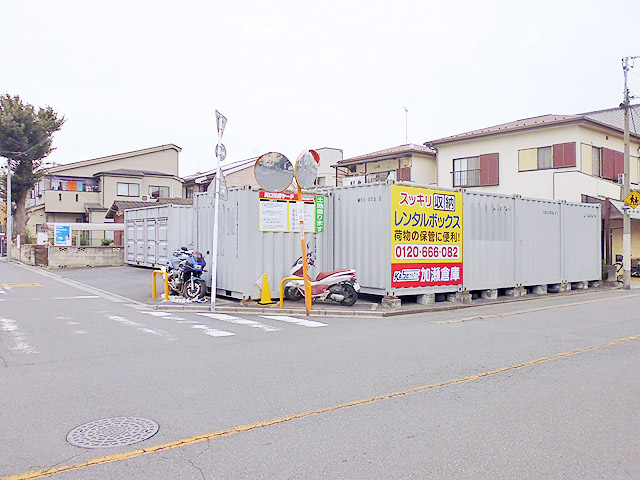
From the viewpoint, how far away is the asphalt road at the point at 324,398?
13.9 ft

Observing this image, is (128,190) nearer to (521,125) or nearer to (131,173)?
(131,173)

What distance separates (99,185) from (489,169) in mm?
33770

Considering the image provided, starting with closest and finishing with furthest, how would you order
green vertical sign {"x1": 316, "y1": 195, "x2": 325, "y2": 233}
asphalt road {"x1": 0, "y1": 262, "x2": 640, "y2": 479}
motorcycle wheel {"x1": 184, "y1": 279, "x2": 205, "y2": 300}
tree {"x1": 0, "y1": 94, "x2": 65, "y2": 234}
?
1. asphalt road {"x1": 0, "y1": 262, "x2": 640, "y2": 479}
2. motorcycle wheel {"x1": 184, "y1": 279, "x2": 205, "y2": 300}
3. green vertical sign {"x1": 316, "y1": 195, "x2": 325, "y2": 233}
4. tree {"x1": 0, "y1": 94, "x2": 65, "y2": 234}

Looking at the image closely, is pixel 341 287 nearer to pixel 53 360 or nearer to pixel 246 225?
pixel 246 225

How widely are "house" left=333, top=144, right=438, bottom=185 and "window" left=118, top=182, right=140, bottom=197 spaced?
21.5m

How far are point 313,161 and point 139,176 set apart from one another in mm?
38238

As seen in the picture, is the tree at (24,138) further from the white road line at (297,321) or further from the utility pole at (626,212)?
the utility pole at (626,212)

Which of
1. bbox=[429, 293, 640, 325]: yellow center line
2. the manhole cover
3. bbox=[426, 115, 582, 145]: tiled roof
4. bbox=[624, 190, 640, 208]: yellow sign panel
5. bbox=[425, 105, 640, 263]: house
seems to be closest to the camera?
the manhole cover

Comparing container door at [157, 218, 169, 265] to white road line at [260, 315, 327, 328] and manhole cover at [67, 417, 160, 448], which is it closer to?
white road line at [260, 315, 327, 328]

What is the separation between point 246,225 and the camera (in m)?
14.0

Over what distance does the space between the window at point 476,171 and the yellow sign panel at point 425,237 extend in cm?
1666

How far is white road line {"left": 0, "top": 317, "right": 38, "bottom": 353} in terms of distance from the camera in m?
8.59

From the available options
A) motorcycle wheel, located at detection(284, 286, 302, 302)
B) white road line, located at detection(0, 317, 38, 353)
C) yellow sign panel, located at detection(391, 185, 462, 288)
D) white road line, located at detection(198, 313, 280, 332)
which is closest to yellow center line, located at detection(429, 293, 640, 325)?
yellow sign panel, located at detection(391, 185, 462, 288)

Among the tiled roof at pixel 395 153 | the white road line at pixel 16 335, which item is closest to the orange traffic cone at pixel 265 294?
the white road line at pixel 16 335
